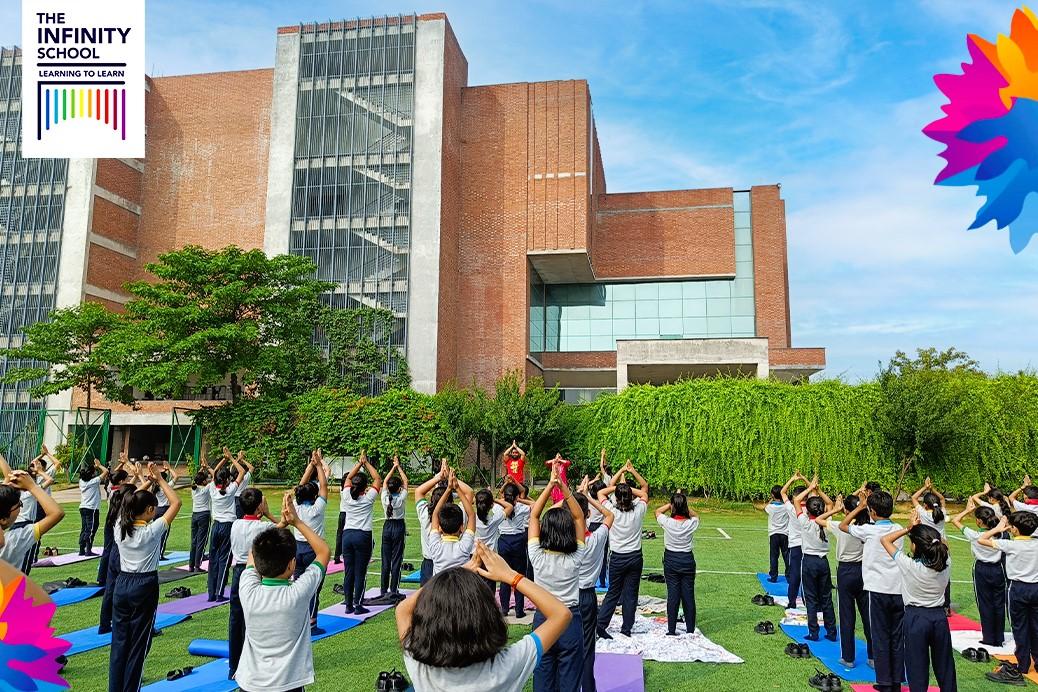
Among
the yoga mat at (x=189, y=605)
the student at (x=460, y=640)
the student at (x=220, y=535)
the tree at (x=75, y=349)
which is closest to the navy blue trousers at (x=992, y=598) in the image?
the student at (x=460, y=640)

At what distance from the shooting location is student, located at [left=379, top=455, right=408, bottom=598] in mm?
8758

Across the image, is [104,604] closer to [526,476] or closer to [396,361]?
[526,476]

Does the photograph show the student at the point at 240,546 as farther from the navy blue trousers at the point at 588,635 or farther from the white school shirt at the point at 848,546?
the white school shirt at the point at 848,546

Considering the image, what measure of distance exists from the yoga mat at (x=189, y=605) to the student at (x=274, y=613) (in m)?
5.44

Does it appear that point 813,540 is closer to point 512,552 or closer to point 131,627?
point 512,552

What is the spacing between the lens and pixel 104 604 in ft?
24.8

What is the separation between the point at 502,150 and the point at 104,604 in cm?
3057

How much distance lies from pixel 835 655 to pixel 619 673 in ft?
8.00

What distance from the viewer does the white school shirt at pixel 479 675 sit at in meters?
2.34

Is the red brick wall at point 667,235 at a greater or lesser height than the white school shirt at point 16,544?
greater

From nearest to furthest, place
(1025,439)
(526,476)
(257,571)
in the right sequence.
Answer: (257,571)
(1025,439)
(526,476)

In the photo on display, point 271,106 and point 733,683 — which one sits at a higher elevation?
point 271,106

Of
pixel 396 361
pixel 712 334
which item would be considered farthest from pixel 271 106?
pixel 712 334

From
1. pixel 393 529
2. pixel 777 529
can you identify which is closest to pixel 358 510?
pixel 393 529
